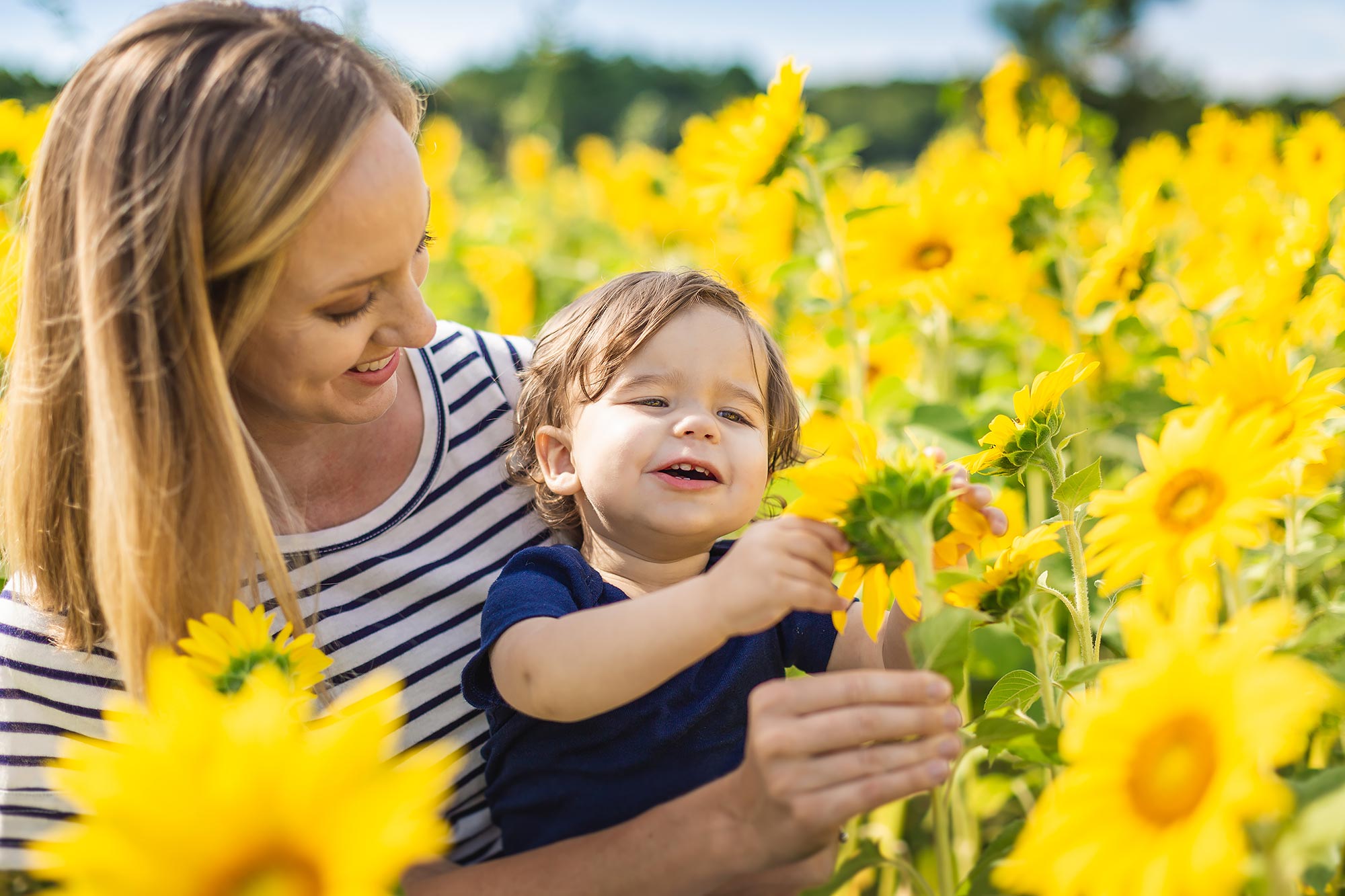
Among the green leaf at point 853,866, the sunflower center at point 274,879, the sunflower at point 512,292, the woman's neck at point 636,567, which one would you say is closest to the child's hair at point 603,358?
the woman's neck at point 636,567

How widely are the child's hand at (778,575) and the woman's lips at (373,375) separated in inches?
18.0

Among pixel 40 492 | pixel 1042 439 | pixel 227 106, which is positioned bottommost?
pixel 1042 439

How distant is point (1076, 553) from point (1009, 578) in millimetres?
68

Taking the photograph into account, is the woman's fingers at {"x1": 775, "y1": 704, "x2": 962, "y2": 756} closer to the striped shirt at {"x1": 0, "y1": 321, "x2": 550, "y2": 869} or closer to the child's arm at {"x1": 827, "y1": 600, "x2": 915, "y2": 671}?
→ the child's arm at {"x1": 827, "y1": 600, "x2": 915, "y2": 671}

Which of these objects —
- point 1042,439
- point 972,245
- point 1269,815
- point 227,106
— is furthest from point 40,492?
point 972,245

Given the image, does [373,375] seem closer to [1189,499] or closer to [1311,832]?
[1189,499]

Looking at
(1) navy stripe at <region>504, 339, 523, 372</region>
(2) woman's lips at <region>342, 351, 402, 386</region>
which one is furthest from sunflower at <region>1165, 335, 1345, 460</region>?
(1) navy stripe at <region>504, 339, 523, 372</region>

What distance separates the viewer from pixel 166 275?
0.93m

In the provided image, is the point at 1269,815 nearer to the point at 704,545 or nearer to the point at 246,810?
the point at 246,810

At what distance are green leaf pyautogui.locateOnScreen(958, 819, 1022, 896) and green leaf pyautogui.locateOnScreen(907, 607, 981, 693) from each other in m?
0.14

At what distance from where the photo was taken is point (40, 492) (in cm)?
103

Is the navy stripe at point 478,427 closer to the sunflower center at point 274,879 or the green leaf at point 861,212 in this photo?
the green leaf at point 861,212

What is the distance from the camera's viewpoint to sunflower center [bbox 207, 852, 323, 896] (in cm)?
56

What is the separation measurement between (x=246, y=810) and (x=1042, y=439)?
25.9 inches
